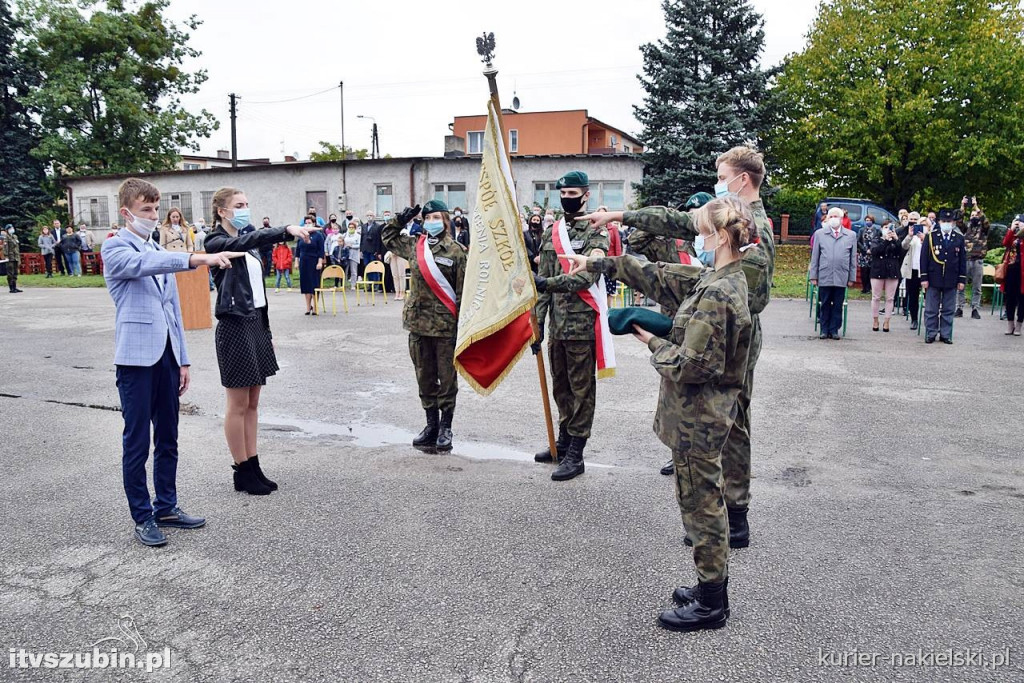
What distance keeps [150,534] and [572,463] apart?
2.84 meters

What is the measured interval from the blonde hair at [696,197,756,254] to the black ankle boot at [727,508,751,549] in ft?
5.61

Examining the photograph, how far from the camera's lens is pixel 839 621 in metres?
3.63

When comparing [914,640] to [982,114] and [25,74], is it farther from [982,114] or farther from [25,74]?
[25,74]

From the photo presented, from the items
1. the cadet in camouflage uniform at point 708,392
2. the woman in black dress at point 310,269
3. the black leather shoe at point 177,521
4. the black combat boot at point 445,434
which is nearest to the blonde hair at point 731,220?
the cadet in camouflage uniform at point 708,392

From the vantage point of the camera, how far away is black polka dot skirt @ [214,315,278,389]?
A: 5188mm

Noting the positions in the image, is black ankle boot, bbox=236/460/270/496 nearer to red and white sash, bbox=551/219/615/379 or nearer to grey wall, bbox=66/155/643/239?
red and white sash, bbox=551/219/615/379

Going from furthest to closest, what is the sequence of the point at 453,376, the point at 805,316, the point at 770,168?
the point at 770,168, the point at 805,316, the point at 453,376

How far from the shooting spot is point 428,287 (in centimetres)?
662

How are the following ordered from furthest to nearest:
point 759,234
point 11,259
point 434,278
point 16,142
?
point 16,142 < point 11,259 < point 434,278 < point 759,234

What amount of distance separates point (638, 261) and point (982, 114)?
3359cm

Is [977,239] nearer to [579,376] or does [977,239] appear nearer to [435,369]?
[579,376]

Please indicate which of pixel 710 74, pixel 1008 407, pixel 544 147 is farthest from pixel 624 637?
pixel 544 147

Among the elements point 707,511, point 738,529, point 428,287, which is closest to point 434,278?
point 428,287

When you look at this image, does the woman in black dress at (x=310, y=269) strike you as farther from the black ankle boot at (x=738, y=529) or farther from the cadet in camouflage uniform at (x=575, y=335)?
the black ankle boot at (x=738, y=529)
